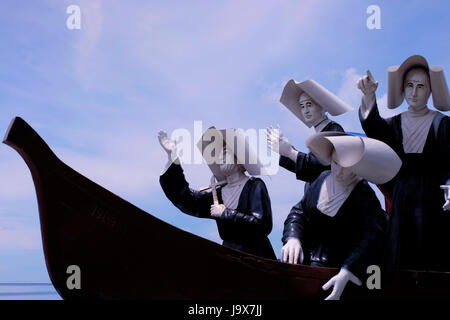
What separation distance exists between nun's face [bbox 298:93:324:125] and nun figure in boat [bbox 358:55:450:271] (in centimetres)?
57

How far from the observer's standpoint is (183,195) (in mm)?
3984

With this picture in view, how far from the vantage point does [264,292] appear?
259 centimetres

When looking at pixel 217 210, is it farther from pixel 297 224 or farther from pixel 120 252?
pixel 120 252

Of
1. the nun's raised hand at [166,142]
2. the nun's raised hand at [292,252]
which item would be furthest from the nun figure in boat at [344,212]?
the nun's raised hand at [166,142]

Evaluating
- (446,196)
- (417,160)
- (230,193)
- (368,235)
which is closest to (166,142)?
(230,193)

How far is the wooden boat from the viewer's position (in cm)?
240

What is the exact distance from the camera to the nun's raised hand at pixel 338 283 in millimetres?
2652

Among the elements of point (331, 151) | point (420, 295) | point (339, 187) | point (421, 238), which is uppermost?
point (331, 151)

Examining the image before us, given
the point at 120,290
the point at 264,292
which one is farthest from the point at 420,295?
the point at 120,290

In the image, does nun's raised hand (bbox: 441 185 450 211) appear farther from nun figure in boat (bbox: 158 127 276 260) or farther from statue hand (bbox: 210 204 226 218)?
statue hand (bbox: 210 204 226 218)

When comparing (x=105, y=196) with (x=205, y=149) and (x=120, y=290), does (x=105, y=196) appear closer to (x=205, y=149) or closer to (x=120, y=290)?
(x=120, y=290)

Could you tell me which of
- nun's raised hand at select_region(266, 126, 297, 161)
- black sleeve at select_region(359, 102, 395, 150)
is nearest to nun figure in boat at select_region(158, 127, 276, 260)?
nun's raised hand at select_region(266, 126, 297, 161)

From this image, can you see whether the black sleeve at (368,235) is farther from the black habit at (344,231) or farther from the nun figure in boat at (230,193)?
the nun figure in boat at (230,193)

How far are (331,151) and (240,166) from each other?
94cm
